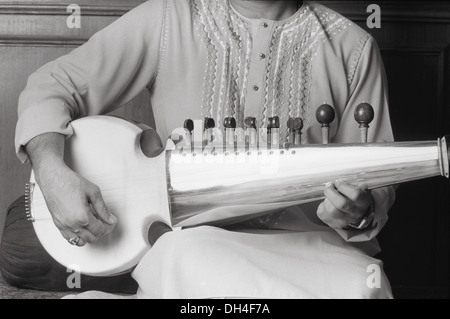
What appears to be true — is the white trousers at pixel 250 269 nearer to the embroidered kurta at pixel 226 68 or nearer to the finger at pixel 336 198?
the finger at pixel 336 198

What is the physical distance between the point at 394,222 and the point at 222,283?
986mm

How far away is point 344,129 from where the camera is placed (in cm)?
119

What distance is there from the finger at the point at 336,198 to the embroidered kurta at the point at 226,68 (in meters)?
0.19

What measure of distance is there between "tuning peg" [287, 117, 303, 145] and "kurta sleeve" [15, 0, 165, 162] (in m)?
0.34

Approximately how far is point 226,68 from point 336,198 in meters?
0.36

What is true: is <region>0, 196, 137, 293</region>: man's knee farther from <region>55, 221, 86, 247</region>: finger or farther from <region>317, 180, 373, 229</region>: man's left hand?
<region>317, 180, 373, 229</region>: man's left hand

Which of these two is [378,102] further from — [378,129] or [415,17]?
[415,17]

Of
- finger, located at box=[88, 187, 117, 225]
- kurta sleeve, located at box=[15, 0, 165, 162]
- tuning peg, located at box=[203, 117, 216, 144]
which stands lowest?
finger, located at box=[88, 187, 117, 225]

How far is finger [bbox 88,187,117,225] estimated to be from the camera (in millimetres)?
1021

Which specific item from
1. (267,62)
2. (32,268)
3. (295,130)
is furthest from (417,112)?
(32,268)

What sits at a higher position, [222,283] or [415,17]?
[415,17]

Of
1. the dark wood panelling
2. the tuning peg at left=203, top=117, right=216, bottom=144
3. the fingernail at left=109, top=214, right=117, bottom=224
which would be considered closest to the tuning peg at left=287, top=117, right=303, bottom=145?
the tuning peg at left=203, top=117, right=216, bottom=144

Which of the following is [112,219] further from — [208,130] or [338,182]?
[338,182]

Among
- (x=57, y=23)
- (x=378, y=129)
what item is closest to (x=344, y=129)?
(x=378, y=129)
